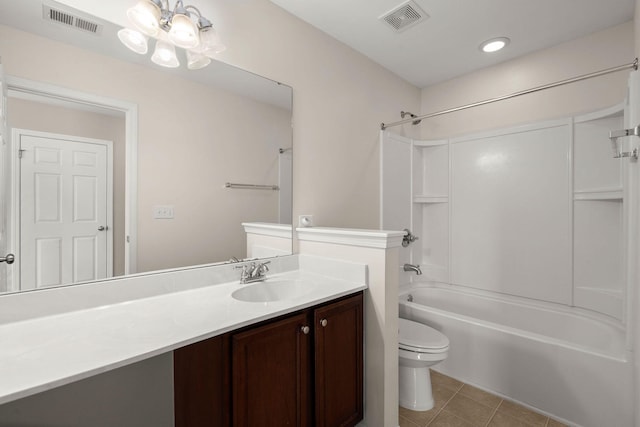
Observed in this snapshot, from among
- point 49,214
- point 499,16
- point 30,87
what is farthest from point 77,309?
point 499,16

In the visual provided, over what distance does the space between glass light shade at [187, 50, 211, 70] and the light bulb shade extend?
0.03 m

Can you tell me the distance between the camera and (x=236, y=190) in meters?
1.65

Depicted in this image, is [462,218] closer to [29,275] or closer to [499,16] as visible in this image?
[499,16]

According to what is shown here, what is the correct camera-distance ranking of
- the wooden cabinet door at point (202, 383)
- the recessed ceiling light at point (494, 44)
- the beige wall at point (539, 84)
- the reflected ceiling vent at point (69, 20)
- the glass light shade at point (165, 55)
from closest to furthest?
the wooden cabinet door at point (202, 383), the reflected ceiling vent at point (69, 20), the glass light shade at point (165, 55), the beige wall at point (539, 84), the recessed ceiling light at point (494, 44)

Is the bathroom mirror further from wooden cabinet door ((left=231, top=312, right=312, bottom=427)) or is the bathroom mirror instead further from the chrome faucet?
wooden cabinet door ((left=231, top=312, right=312, bottom=427))

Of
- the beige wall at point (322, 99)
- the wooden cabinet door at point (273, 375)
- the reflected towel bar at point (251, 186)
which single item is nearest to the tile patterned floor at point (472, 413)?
the wooden cabinet door at point (273, 375)

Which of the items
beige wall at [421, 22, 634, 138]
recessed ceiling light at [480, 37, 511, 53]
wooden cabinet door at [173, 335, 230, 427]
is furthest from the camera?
recessed ceiling light at [480, 37, 511, 53]

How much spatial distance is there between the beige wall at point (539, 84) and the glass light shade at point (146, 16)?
258 centimetres

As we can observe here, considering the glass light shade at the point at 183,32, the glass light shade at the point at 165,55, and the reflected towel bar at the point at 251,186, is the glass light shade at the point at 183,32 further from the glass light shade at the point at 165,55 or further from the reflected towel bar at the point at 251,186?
the reflected towel bar at the point at 251,186

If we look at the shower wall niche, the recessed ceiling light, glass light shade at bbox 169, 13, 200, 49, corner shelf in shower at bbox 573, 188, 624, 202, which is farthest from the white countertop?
the recessed ceiling light

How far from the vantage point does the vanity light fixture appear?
1.25m

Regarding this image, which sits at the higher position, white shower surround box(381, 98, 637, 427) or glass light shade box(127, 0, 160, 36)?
glass light shade box(127, 0, 160, 36)

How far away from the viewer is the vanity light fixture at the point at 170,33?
1.25 meters

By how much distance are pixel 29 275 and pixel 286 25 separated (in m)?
1.90
